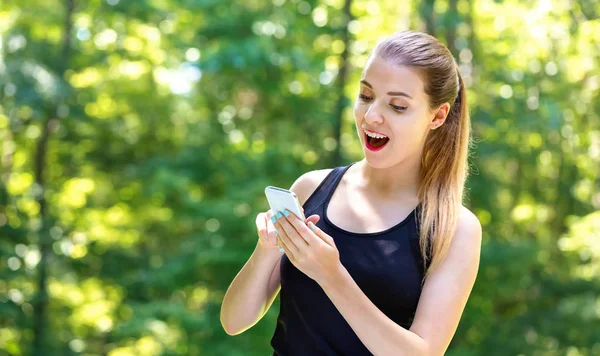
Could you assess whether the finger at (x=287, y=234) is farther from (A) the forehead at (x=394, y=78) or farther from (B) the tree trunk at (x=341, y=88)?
(B) the tree trunk at (x=341, y=88)

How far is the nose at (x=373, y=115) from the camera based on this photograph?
157cm

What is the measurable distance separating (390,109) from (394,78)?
2.4 inches

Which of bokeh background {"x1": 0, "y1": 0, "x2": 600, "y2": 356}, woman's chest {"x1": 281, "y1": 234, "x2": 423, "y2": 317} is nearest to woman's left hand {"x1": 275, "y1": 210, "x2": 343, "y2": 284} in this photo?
woman's chest {"x1": 281, "y1": 234, "x2": 423, "y2": 317}

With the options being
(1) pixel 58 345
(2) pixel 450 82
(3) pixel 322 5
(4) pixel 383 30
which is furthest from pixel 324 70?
(2) pixel 450 82

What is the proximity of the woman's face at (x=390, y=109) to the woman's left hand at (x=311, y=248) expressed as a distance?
0.82 ft

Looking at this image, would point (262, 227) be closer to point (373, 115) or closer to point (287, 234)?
point (287, 234)

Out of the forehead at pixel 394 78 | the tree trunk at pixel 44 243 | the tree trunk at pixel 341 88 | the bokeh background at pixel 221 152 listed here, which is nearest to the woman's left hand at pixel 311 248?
the forehead at pixel 394 78

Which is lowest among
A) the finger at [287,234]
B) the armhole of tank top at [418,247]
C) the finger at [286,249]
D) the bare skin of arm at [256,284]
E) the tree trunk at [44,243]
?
the tree trunk at [44,243]

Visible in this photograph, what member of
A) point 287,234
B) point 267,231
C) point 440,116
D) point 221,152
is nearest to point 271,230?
point 267,231

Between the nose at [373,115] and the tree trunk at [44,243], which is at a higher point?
the nose at [373,115]

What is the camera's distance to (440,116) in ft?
5.51

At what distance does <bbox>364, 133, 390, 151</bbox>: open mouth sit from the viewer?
5.24 feet

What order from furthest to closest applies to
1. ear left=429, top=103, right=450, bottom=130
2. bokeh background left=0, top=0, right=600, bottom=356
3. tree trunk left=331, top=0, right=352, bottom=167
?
tree trunk left=331, top=0, right=352, bottom=167 → bokeh background left=0, top=0, right=600, bottom=356 → ear left=429, top=103, right=450, bottom=130

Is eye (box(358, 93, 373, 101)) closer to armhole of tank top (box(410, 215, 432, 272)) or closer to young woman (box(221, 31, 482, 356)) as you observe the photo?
young woman (box(221, 31, 482, 356))
